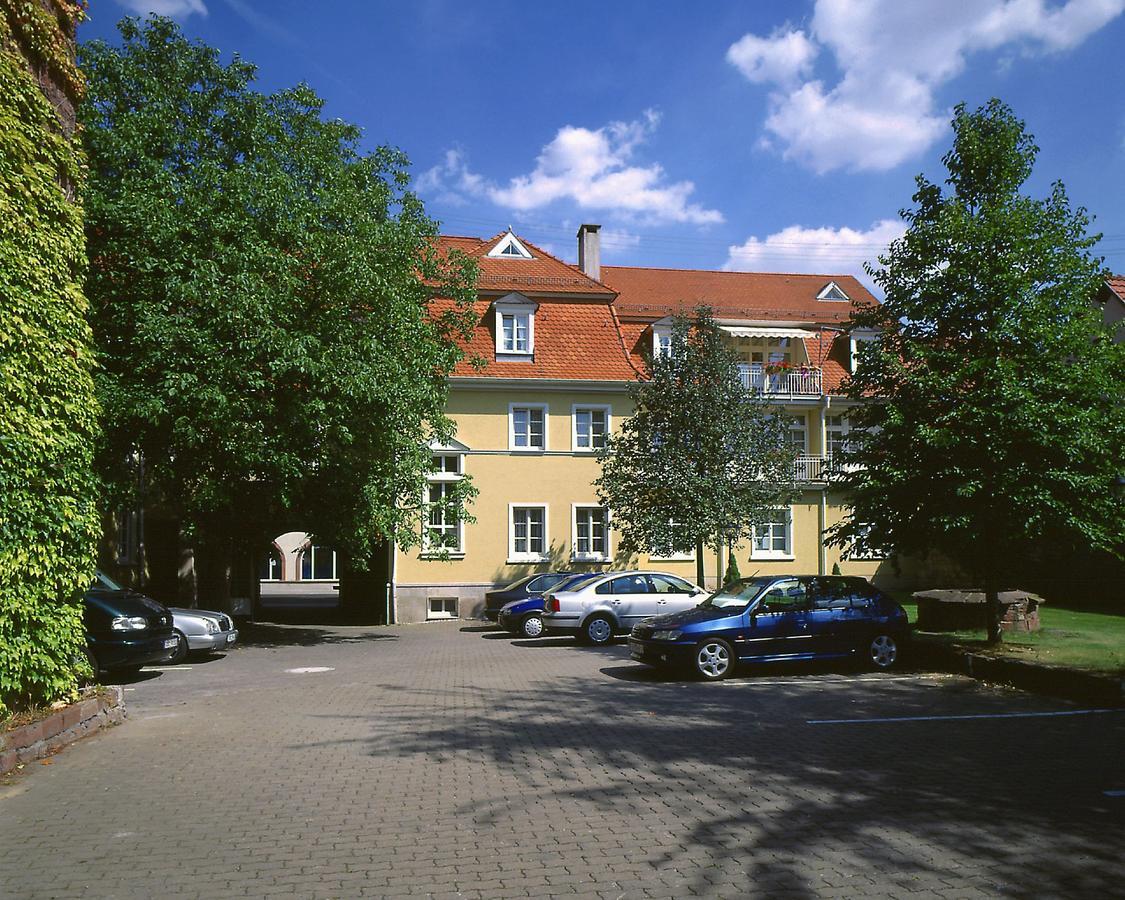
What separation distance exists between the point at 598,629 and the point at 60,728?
12.4 meters

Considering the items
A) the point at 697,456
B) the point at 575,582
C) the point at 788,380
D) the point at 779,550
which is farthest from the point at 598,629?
the point at 788,380

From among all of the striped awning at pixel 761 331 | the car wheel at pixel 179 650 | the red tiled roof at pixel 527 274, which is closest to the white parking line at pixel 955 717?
the car wheel at pixel 179 650

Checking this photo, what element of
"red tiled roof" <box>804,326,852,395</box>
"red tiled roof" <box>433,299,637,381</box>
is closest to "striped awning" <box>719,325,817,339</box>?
"red tiled roof" <box>804,326,852,395</box>

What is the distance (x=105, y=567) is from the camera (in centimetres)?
2628

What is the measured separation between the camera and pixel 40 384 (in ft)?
29.7

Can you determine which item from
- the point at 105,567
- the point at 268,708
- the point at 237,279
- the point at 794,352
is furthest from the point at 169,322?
the point at 794,352

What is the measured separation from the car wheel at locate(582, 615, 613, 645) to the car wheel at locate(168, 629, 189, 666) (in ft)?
26.1

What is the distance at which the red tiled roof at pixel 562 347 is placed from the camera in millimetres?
31516

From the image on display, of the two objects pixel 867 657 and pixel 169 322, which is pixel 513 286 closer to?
pixel 169 322

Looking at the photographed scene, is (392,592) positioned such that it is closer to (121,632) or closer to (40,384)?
(121,632)

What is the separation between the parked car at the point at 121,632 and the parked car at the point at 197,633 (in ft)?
6.98

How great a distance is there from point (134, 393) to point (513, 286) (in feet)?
55.3

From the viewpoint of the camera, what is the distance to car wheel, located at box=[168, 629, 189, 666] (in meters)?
16.5

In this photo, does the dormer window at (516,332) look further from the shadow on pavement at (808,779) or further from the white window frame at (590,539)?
the shadow on pavement at (808,779)
